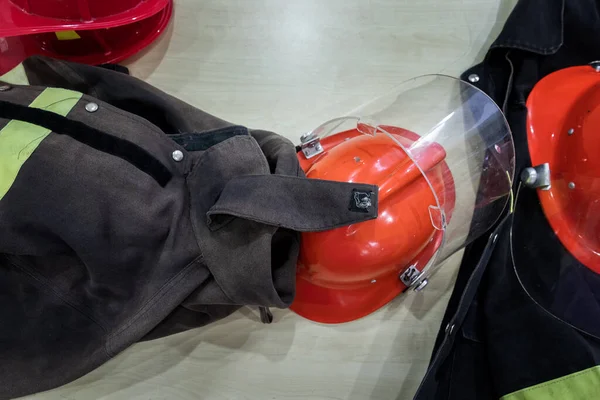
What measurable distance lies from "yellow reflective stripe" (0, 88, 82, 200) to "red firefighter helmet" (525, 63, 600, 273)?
22.6 inches

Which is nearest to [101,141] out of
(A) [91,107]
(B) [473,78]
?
(A) [91,107]

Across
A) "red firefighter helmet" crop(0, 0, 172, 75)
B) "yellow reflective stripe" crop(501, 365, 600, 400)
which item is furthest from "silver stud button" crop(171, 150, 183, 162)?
"yellow reflective stripe" crop(501, 365, 600, 400)

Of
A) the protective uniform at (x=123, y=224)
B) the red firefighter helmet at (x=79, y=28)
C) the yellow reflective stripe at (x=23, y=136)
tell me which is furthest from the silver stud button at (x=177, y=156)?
the red firefighter helmet at (x=79, y=28)

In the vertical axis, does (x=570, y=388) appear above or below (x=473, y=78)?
below

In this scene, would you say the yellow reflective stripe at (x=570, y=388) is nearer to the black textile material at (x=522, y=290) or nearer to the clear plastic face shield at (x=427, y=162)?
the black textile material at (x=522, y=290)

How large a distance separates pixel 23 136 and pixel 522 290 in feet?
2.02

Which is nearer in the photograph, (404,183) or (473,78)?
(404,183)

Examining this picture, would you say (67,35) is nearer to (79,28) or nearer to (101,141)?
(79,28)

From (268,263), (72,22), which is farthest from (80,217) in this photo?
(72,22)

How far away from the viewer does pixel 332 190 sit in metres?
0.48

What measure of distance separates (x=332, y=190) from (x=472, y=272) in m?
0.27

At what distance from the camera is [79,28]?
636mm

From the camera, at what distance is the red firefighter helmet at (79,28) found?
2.06 ft

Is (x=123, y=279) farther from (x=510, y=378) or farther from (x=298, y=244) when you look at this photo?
(x=510, y=378)
